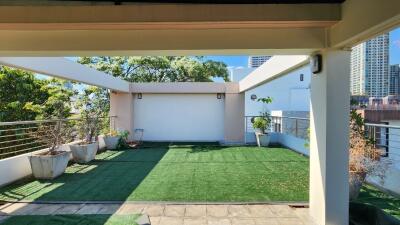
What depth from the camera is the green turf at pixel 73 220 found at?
450 cm

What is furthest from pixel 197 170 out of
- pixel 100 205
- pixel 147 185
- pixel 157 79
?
pixel 157 79

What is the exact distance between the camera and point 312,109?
498cm

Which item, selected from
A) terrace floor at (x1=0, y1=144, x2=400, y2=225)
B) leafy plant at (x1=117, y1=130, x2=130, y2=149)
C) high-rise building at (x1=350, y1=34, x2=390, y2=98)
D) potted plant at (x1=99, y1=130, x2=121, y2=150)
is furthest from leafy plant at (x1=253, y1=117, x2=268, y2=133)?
potted plant at (x1=99, y1=130, x2=121, y2=150)

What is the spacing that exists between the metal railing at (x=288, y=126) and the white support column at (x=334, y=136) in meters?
6.55

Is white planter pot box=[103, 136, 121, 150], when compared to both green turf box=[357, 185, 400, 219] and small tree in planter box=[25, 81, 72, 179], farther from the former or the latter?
green turf box=[357, 185, 400, 219]

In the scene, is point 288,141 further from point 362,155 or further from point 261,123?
point 362,155

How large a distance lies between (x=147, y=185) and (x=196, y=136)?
28.6ft

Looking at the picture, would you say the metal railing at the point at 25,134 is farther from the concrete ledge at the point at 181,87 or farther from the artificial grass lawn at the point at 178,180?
the concrete ledge at the point at 181,87

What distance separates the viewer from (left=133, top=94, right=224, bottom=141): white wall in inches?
615

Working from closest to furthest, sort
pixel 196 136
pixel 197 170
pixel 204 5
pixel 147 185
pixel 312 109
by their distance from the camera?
pixel 204 5
pixel 312 109
pixel 147 185
pixel 197 170
pixel 196 136

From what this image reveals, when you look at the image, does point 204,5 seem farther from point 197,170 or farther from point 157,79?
point 157,79

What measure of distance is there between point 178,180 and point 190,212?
2118mm

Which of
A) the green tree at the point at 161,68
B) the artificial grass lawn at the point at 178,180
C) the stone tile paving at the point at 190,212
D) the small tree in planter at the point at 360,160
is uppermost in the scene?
the green tree at the point at 161,68

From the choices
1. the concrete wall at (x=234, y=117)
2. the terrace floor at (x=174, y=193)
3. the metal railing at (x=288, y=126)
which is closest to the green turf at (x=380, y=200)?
the terrace floor at (x=174, y=193)
